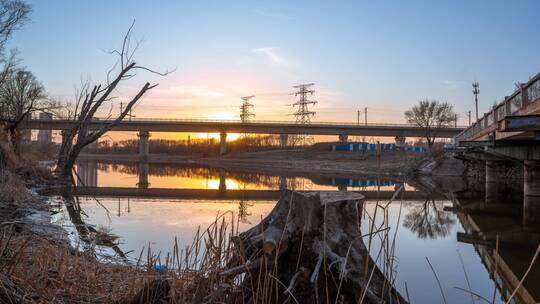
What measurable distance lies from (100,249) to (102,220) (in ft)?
20.5

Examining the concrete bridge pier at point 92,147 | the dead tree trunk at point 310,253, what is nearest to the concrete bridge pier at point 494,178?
the dead tree trunk at point 310,253

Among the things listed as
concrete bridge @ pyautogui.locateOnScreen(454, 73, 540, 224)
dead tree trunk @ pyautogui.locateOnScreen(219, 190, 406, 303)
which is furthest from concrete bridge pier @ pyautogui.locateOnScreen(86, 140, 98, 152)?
dead tree trunk @ pyautogui.locateOnScreen(219, 190, 406, 303)

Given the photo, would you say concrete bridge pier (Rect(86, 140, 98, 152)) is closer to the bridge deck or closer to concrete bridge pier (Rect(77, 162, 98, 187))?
the bridge deck

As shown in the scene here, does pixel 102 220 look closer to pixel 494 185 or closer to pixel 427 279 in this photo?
pixel 427 279

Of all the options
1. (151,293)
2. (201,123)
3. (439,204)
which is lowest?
(439,204)

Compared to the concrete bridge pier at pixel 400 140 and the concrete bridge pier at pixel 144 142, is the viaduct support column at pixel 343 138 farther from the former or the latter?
the concrete bridge pier at pixel 144 142

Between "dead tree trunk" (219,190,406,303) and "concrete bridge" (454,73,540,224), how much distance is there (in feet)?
35.8

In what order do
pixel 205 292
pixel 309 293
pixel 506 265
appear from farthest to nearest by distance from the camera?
pixel 506 265 → pixel 309 293 → pixel 205 292

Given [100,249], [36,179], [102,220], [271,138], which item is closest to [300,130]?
[271,138]

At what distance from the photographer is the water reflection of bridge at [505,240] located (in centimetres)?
919

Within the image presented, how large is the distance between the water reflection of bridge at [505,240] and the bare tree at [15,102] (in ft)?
56.8

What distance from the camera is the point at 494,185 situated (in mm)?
33344

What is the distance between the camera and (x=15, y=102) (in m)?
36.9

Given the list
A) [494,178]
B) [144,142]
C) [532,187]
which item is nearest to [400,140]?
[494,178]
